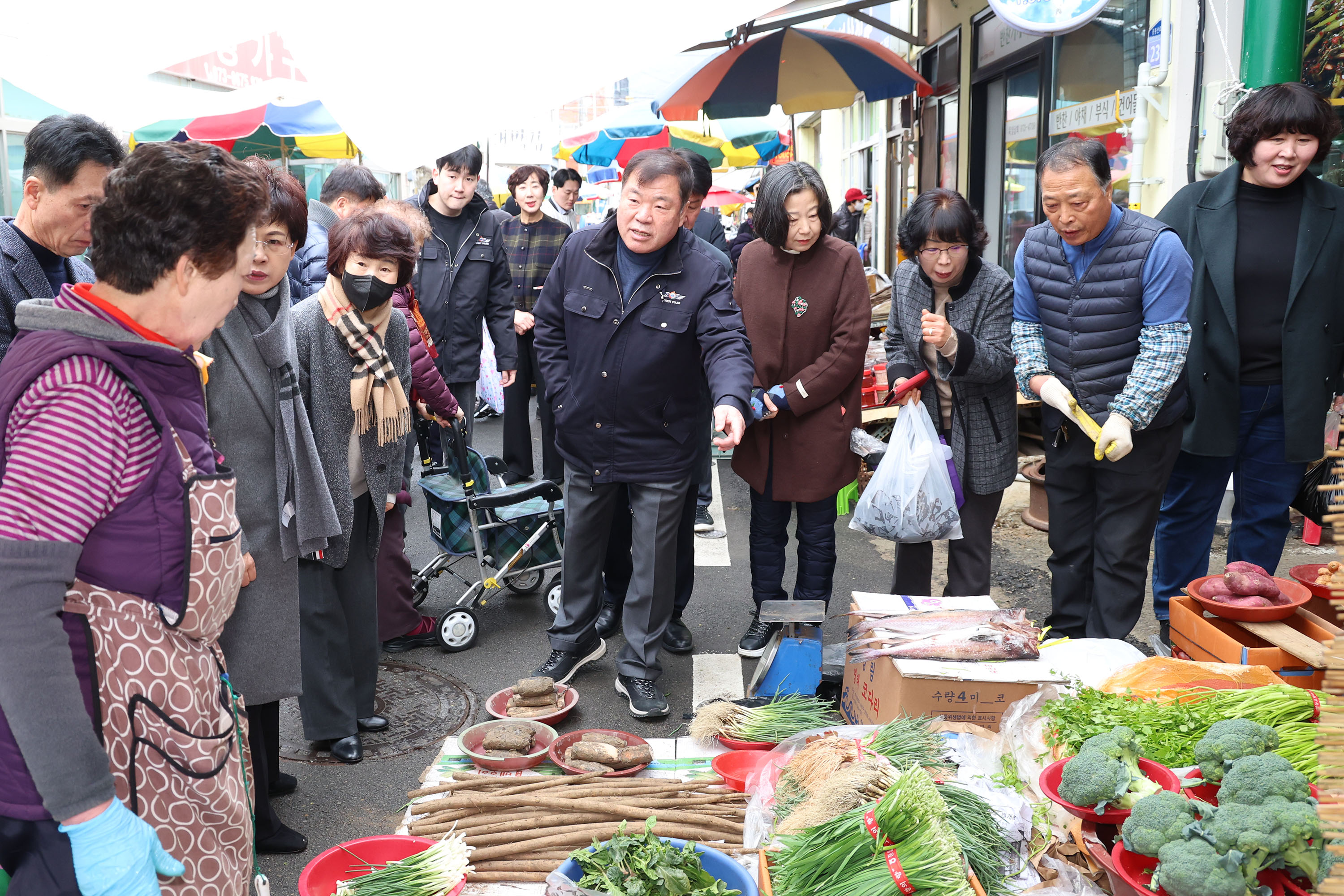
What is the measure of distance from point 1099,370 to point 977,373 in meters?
0.48

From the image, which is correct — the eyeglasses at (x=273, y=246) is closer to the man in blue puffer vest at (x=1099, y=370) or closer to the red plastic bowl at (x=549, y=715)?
the red plastic bowl at (x=549, y=715)

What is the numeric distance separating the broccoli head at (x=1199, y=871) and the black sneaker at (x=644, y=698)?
7.82ft

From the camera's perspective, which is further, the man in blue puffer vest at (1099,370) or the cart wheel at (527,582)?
the cart wheel at (527,582)

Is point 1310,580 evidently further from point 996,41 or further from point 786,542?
point 996,41

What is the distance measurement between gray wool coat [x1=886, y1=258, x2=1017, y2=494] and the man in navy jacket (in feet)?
2.80

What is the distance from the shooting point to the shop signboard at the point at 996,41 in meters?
8.81

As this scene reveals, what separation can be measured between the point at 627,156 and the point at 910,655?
33.4 ft

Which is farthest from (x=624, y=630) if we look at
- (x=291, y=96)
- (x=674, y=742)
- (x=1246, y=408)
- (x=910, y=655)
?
(x=291, y=96)

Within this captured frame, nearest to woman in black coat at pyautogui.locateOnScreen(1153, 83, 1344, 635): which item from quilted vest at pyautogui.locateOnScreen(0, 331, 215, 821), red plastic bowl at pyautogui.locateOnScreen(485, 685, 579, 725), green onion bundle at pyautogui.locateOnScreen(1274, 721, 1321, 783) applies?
green onion bundle at pyautogui.locateOnScreen(1274, 721, 1321, 783)

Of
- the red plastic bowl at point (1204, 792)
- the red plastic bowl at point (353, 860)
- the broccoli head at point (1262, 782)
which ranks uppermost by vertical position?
the broccoli head at point (1262, 782)

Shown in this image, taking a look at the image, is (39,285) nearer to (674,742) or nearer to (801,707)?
(674,742)

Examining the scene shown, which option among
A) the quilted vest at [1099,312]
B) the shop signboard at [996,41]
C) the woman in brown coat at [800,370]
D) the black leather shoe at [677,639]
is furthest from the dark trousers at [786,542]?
the shop signboard at [996,41]

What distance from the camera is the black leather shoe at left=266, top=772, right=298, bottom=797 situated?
3.59m

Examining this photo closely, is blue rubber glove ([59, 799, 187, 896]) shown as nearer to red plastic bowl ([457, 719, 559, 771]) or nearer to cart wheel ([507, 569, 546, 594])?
red plastic bowl ([457, 719, 559, 771])
